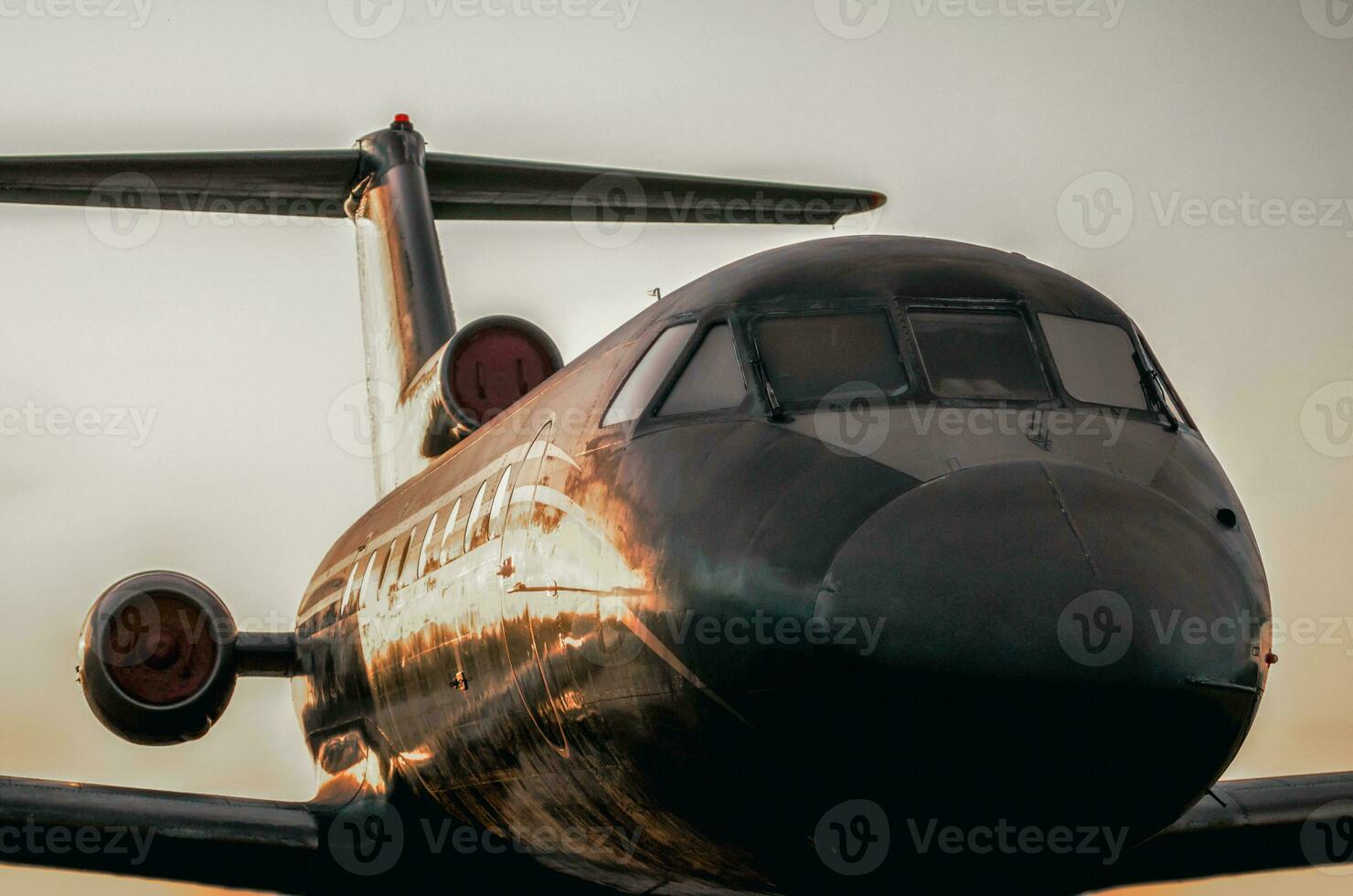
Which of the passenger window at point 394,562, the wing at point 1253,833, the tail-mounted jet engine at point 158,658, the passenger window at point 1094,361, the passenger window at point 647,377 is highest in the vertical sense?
the passenger window at point 647,377

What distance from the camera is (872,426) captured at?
6.08 meters

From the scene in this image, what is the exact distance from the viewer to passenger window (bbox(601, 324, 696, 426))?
7066mm

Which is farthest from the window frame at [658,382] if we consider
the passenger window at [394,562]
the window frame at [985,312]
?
the passenger window at [394,562]

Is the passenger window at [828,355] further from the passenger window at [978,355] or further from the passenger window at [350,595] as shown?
the passenger window at [350,595]

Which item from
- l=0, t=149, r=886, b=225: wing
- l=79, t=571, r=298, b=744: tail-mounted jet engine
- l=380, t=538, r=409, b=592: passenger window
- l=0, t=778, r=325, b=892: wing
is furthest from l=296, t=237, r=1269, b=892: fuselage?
l=0, t=149, r=886, b=225: wing

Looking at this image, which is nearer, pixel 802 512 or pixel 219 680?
pixel 802 512

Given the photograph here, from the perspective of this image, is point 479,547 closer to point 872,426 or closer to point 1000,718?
point 872,426

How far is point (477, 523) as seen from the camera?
8531 millimetres

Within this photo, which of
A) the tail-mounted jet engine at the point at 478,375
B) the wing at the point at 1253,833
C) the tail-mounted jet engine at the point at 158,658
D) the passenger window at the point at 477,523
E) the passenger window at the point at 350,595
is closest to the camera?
the passenger window at the point at 477,523

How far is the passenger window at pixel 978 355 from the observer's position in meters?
6.42

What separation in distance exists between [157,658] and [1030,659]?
873cm

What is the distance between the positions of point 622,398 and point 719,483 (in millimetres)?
1245

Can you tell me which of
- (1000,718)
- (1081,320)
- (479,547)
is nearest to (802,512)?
(1000,718)

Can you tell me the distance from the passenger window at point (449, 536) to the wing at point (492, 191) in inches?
295
